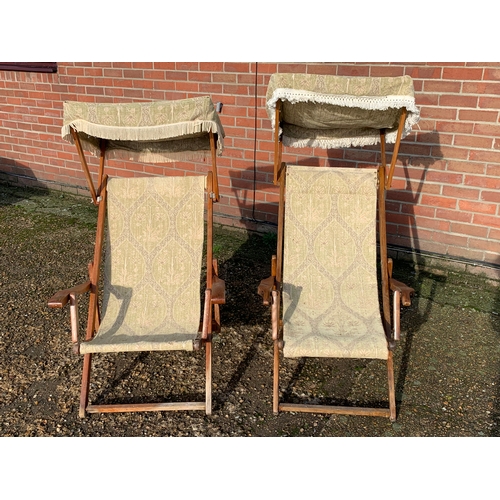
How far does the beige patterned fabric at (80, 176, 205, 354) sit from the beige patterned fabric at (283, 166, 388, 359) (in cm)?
64

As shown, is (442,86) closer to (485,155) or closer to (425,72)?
(425,72)

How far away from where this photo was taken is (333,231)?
3.59 meters

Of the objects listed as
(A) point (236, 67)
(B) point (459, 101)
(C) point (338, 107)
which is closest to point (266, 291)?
(C) point (338, 107)

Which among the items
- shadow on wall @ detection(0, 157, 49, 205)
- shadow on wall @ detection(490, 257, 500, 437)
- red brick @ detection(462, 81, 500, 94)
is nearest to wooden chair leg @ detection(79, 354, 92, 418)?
shadow on wall @ detection(490, 257, 500, 437)

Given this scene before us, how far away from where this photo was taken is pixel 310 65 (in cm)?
479

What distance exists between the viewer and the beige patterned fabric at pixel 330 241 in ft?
11.3

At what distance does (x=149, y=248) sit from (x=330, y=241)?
1264 millimetres

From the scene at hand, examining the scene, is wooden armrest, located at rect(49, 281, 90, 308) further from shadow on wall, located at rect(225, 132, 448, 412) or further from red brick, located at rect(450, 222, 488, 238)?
red brick, located at rect(450, 222, 488, 238)

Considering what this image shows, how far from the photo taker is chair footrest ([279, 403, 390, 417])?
2.96 m

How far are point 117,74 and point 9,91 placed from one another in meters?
2.16

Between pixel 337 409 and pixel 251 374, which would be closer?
pixel 337 409

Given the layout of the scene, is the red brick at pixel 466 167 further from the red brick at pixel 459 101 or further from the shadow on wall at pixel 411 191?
the red brick at pixel 459 101

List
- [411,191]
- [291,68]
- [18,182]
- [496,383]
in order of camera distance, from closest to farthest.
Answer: [496,383] → [411,191] → [291,68] → [18,182]

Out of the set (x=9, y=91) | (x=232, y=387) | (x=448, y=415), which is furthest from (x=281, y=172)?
(x=9, y=91)
